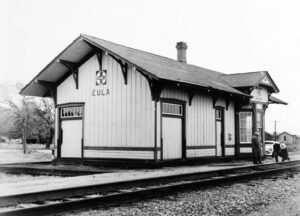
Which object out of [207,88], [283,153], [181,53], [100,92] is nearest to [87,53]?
[100,92]

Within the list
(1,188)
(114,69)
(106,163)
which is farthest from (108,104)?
(1,188)

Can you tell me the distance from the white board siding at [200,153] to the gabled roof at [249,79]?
461 centimetres

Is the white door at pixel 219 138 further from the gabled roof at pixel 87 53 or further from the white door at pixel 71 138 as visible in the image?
the white door at pixel 71 138

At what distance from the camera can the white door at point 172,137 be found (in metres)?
14.5

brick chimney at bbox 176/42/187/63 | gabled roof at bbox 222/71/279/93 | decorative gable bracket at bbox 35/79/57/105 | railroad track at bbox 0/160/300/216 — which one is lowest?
railroad track at bbox 0/160/300/216

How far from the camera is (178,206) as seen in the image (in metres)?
6.98

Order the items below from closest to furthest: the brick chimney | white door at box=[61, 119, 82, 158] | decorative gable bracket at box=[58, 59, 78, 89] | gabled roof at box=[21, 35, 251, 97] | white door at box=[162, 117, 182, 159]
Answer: gabled roof at box=[21, 35, 251, 97] < white door at box=[162, 117, 182, 159] < decorative gable bracket at box=[58, 59, 78, 89] < white door at box=[61, 119, 82, 158] < the brick chimney

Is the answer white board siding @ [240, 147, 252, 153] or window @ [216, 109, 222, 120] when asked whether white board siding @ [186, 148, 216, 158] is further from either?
white board siding @ [240, 147, 252, 153]

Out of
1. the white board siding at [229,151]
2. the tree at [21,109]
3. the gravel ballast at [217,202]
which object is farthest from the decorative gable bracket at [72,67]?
the tree at [21,109]

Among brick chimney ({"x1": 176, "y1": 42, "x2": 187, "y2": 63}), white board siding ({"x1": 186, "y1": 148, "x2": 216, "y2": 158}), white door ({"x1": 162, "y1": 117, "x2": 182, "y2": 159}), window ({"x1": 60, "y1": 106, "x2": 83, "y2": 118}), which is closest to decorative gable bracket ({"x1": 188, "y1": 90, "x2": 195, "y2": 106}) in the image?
white door ({"x1": 162, "y1": 117, "x2": 182, "y2": 159})

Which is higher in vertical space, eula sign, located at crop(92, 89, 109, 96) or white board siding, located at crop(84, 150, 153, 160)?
eula sign, located at crop(92, 89, 109, 96)

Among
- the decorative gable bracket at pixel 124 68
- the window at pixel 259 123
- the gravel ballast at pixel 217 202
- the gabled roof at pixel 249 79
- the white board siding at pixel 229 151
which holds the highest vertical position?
the gabled roof at pixel 249 79

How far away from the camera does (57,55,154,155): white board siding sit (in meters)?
14.2

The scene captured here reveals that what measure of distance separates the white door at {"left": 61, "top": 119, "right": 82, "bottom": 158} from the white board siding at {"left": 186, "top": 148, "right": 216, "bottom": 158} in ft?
15.4
